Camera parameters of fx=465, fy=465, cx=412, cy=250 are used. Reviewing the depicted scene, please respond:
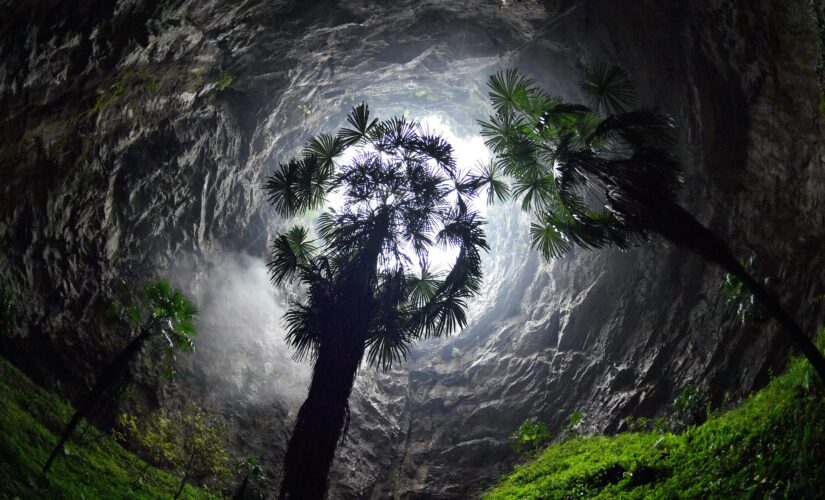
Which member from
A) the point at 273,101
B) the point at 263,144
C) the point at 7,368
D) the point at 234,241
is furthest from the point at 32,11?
the point at 234,241

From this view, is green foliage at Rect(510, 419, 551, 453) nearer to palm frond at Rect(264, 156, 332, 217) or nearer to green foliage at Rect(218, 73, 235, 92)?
palm frond at Rect(264, 156, 332, 217)

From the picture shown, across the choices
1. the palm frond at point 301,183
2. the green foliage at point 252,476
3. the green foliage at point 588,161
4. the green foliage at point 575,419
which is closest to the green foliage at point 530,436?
the green foliage at point 575,419

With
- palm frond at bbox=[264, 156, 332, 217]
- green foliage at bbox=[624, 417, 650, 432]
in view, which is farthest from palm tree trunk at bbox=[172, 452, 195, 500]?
green foliage at bbox=[624, 417, 650, 432]

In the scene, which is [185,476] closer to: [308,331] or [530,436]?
[308,331]

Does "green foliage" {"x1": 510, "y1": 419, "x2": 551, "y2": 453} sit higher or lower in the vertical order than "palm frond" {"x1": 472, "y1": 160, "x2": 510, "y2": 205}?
lower

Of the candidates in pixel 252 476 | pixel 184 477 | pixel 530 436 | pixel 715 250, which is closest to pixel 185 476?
pixel 184 477

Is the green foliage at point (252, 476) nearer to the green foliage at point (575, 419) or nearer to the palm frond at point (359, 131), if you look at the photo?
the green foliage at point (575, 419)

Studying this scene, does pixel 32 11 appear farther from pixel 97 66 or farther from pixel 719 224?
pixel 719 224
